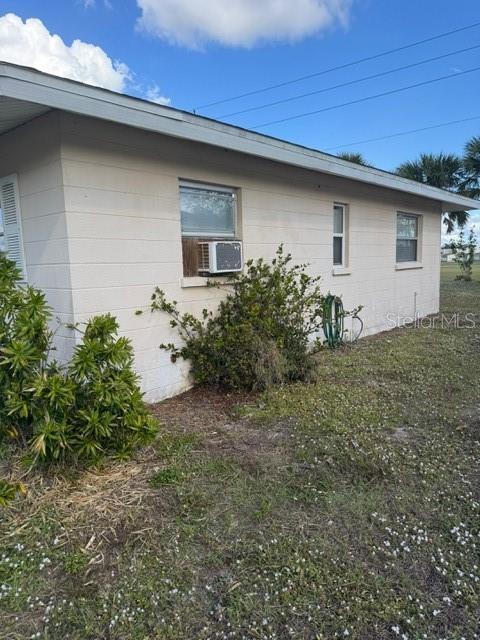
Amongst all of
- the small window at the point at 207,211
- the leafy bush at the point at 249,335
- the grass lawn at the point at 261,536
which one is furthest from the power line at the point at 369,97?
the grass lawn at the point at 261,536

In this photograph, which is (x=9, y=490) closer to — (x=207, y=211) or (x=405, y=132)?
(x=207, y=211)

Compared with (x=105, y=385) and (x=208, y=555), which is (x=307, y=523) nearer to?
(x=208, y=555)

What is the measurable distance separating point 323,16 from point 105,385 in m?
13.0

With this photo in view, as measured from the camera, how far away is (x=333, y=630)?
1723 millimetres

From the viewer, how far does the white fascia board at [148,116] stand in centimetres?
286

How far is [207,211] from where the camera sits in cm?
490

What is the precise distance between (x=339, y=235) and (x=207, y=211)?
10.4 feet

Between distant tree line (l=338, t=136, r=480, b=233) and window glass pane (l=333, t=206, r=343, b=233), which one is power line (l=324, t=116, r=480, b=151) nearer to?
distant tree line (l=338, t=136, r=480, b=233)

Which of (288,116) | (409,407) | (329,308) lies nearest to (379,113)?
(288,116)

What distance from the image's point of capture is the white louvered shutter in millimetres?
4082

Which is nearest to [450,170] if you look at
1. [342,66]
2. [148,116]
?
[342,66]

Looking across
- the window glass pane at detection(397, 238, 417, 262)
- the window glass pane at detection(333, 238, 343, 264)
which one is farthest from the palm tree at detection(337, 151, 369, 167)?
the window glass pane at detection(333, 238, 343, 264)

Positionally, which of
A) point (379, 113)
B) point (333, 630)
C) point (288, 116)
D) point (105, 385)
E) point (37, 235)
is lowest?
point (333, 630)

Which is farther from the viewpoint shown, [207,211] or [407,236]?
[407,236]
